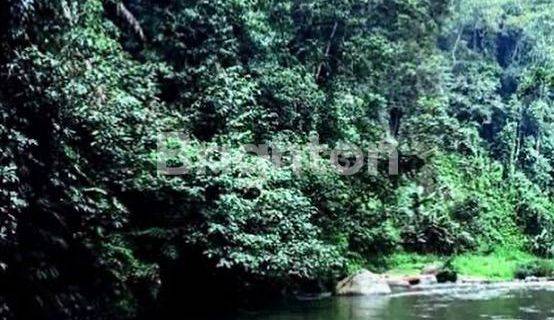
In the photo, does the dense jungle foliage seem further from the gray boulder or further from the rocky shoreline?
the rocky shoreline

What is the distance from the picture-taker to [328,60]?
69.6 ft

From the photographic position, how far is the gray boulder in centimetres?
1483

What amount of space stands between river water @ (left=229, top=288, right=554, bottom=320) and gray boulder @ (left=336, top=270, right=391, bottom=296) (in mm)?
547

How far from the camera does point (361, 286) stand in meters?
14.9

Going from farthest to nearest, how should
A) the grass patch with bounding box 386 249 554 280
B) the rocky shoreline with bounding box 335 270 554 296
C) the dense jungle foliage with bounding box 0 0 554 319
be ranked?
the grass patch with bounding box 386 249 554 280 → the rocky shoreline with bounding box 335 270 554 296 → the dense jungle foliage with bounding box 0 0 554 319

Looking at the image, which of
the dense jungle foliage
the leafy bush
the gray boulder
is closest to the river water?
the gray boulder

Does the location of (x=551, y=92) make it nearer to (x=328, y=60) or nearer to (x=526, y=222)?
(x=526, y=222)

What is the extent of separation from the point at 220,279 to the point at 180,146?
2.56m

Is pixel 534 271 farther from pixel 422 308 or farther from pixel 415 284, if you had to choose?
pixel 422 308

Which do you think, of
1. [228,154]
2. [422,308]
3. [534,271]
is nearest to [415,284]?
[422,308]

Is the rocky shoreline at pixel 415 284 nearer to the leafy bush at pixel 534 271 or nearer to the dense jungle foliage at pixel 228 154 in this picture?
the leafy bush at pixel 534 271

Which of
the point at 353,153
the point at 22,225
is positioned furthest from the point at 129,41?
the point at 22,225

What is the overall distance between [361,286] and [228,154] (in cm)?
524

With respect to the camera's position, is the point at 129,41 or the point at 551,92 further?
the point at 551,92
